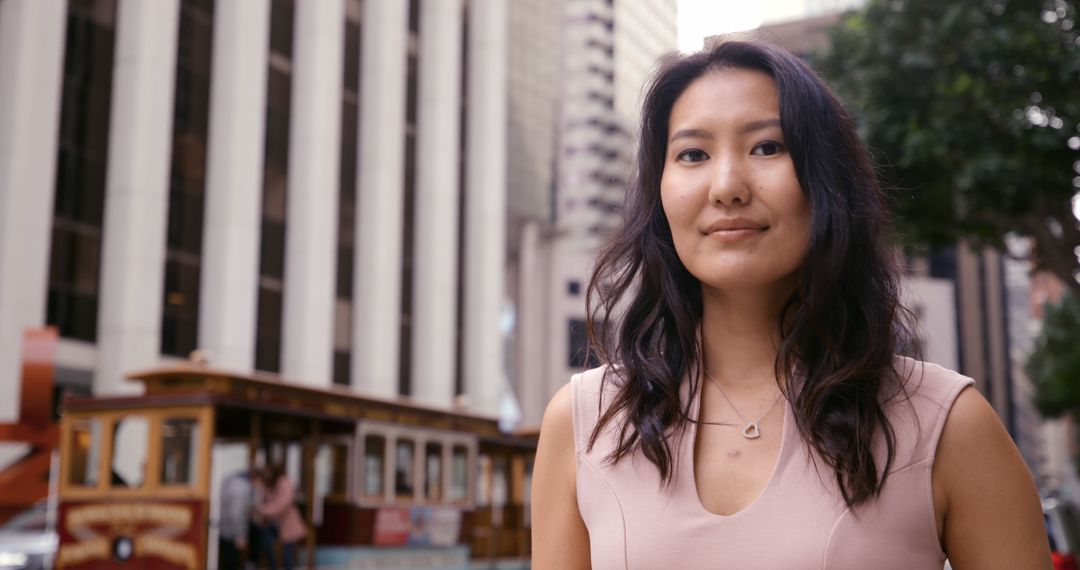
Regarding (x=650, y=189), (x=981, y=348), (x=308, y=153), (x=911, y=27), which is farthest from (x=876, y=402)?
(x=981, y=348)

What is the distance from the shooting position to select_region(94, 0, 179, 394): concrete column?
24.1 meters

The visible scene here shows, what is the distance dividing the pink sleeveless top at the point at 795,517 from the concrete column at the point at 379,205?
3095 centimetres

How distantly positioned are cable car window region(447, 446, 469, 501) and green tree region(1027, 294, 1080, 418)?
76.2ft

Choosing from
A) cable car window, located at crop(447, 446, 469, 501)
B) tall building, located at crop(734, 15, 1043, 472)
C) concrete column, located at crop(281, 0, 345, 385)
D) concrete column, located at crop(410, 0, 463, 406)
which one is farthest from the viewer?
tall building, located at crop(734, 15, 1043, 472)

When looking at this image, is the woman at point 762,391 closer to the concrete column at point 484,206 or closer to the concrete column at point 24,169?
the concrete column at point 24,169

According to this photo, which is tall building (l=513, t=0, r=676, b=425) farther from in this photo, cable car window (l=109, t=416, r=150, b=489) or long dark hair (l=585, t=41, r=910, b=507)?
long dark hair (l=585, t=41, r=910, b=507)

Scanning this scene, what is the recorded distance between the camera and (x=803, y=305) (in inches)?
60.7

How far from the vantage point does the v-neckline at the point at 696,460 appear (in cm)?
146

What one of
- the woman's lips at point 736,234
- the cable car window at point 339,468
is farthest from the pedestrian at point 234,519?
the woman's lips at point 736,234

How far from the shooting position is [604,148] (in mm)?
96750

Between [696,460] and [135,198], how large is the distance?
80.3 feet

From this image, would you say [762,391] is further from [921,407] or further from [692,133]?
[692,133]

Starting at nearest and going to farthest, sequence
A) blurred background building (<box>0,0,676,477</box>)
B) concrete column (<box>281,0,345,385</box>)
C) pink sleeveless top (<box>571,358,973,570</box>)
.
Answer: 1. pink sleeveless top (<box>571,358,973,570</box>)
2. blurred background building (<box>0,0,676,477</box>)
3. concrete column (<box>281,0,345,385</box>)

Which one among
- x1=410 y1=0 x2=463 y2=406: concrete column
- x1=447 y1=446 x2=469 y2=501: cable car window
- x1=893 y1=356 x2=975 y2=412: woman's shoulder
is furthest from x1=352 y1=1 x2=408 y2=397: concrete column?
x1=893 y1=356 x2=975 y2=412: woman's shoulder
